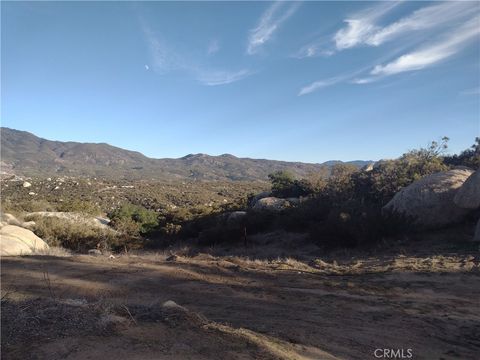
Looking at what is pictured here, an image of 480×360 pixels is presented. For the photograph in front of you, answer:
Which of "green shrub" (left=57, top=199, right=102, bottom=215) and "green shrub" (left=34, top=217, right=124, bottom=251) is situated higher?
"green shrub" (left=57, top=199, right=102, bottom=215)

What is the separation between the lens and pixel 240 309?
6836 millimetres

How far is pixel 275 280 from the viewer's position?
9000 millimetres

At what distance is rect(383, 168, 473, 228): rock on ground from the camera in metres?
14.7

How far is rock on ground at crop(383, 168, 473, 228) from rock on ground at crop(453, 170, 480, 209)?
392 millimetres

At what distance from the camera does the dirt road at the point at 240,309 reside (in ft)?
14.8

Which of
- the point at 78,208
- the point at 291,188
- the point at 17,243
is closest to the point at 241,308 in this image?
the point at 17,243

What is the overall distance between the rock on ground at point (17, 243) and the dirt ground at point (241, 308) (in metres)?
3.04

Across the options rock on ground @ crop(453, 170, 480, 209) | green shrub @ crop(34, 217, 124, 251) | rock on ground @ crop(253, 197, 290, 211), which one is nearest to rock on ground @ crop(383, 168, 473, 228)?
rock on ground @ crop(453, 170, 480, 209)

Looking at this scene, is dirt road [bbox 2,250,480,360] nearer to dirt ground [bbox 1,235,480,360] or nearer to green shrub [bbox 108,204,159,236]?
dirt ground [bbox 1,235,480,360]

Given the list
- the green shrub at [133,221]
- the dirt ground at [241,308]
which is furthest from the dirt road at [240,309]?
the green shrub at [133,221]

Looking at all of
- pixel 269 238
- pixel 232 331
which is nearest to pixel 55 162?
pixel 269 238

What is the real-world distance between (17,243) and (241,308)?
465 inches

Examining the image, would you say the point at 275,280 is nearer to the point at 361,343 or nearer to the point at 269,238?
the point at 361,343

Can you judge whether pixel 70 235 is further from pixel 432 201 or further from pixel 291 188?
pixel 432 201
